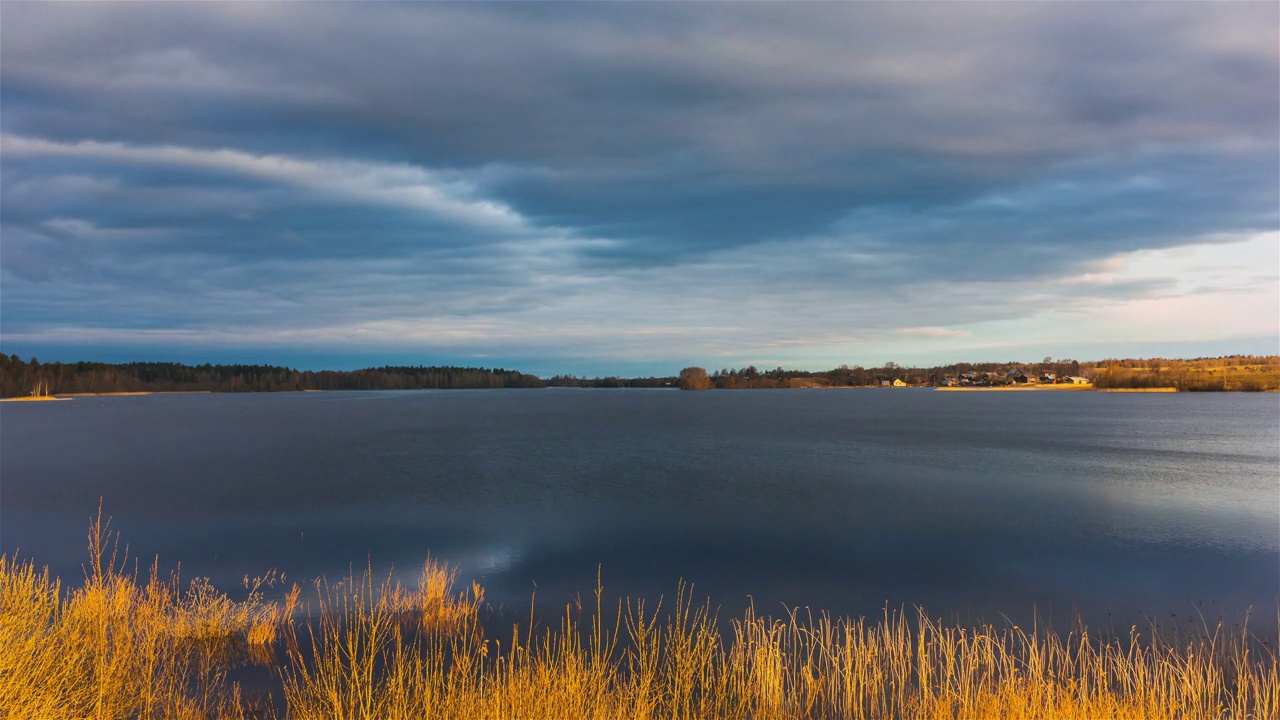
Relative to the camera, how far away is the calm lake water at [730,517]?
15938mm

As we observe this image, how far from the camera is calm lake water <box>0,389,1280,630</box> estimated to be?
15938 mm

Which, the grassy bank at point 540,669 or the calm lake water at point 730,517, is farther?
the calm lake water at point 730,517

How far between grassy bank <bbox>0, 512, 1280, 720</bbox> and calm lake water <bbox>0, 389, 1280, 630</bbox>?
268 centimetres

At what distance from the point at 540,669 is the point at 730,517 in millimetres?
17177

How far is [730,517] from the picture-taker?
24.0 m

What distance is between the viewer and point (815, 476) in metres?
33.7

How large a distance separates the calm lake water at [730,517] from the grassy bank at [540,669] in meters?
2.68

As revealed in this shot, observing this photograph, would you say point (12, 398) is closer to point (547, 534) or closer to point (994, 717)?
point (547, 534)

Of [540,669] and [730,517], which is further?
[730,517]

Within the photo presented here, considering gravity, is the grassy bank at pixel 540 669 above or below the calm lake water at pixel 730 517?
above

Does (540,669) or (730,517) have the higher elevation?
(540,669)

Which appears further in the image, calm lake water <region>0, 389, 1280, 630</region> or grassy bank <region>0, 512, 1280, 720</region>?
calm lake water <region>0, 389, 1280, 630</region>

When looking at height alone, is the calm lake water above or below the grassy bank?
below

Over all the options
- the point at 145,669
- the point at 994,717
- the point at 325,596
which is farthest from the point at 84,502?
the point at 994,717
